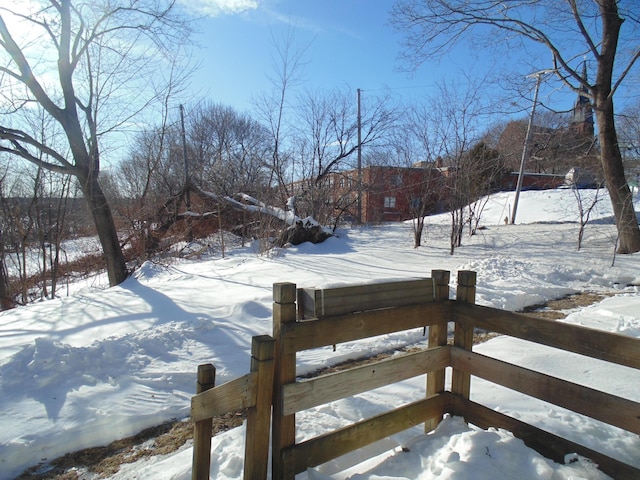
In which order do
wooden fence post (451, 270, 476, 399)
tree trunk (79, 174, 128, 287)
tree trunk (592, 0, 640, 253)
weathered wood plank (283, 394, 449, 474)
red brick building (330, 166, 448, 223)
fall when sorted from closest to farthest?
weathered wood plank (283, 394, 449, 474) → wooden fence post (451, 270, 476, 399) → tree trunk (592, 0, 640, 253) → tree trunk (79, 174, 128, 287) → red brick building (330, 166, 448, 223)

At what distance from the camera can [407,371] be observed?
7.92ft

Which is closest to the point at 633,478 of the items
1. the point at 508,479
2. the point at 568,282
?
the point at 508,479

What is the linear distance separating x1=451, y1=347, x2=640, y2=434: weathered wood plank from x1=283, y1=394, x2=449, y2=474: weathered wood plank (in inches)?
14.4

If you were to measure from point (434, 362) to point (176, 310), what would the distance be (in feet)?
16.1

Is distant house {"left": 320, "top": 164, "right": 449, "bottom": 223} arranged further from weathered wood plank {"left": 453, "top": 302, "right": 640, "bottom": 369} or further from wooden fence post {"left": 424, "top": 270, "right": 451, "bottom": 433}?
weathered wood plank {"left": 453, "top": 302, "right": 640, "bottom": 369}

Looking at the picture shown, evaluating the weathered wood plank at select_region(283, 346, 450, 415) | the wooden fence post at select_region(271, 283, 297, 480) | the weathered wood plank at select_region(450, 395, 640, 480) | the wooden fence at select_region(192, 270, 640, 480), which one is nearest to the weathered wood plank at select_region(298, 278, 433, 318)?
the wooden fence at select_region(192, 270, 640, 480)

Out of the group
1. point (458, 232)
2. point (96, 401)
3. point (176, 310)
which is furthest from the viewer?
point (458, 232)

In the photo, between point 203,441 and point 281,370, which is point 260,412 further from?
point 203,441

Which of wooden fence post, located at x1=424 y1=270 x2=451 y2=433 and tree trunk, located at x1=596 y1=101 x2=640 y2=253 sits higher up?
tree trunk, located at x1=596 y1=101 x2=640 y2=253

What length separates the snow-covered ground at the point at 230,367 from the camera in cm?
235

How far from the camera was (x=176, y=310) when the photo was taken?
6.29 m

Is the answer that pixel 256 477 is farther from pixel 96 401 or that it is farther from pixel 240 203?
pixel 240 203

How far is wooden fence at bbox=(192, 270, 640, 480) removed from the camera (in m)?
1.92

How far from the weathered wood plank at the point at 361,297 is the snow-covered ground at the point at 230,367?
2.84ft
